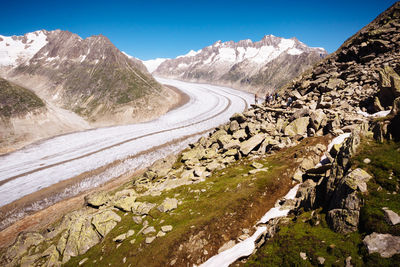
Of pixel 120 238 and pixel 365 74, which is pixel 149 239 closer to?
pixel 120 238

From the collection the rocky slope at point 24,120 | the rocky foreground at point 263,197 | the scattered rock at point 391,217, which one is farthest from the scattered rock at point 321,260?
the rocky slope at point 24,120

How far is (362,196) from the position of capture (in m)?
7.95

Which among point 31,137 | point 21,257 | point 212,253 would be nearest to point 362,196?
point 212,253

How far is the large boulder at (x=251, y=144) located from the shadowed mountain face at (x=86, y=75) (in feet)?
213

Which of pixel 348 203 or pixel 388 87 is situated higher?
pixel 388 87

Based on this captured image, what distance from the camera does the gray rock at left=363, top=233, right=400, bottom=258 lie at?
5.84 m

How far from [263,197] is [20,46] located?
189682 mm

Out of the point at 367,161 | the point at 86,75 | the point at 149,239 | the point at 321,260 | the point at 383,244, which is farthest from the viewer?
the point at 86,75

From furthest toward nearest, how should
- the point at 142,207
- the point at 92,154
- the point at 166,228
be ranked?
the point at 92,154, the point at 142,207, the point at 166,228

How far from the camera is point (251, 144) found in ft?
81.5

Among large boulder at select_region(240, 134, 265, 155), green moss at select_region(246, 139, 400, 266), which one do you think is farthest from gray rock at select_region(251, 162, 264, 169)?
green moss at select_region(246, 139, 400, 266)

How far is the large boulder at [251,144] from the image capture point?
79.6ft

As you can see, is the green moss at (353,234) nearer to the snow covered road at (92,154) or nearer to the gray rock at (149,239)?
the gray rock at (149,239)

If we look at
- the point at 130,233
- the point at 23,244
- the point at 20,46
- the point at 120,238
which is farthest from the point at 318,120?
the point at 20,46
